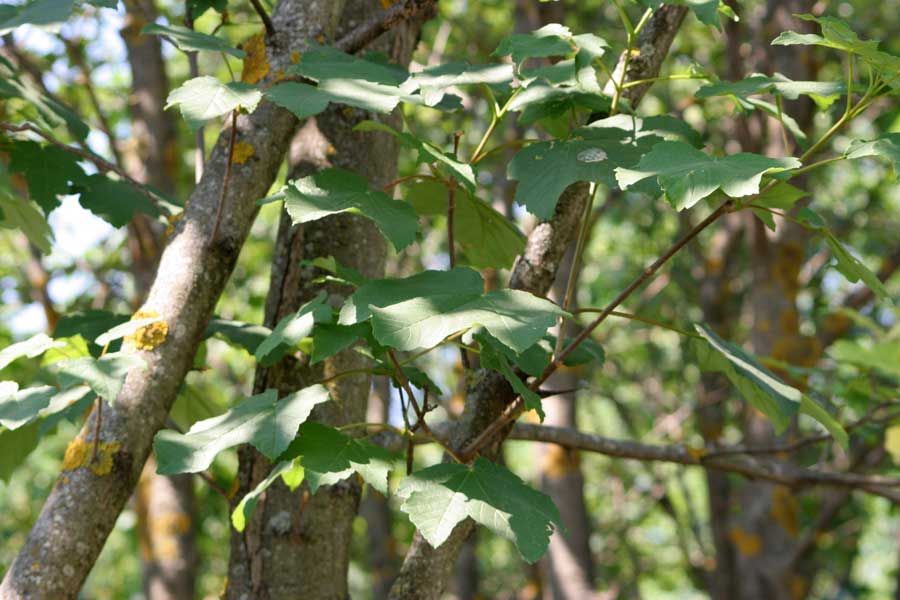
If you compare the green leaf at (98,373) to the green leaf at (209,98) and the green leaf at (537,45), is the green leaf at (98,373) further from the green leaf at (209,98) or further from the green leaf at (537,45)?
the green leaf at (537,45)

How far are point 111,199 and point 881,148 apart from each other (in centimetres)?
153

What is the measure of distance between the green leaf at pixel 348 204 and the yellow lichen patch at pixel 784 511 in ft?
14.0

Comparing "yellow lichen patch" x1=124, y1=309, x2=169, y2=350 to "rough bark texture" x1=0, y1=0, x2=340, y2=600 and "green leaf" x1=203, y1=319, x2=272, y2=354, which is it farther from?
"green leaf" x1=203, y1=319, x2=272, y2=354

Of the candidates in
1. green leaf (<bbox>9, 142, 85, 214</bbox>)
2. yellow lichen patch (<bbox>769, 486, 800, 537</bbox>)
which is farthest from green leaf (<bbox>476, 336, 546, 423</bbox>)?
yellow lichen patch (<bbox>769, 486, 800, 537</bbox>)

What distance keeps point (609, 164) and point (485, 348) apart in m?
0.38

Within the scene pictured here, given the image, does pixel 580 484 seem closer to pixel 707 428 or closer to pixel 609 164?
pixel 707 428

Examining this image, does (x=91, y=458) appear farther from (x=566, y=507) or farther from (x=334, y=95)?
(x=566, y=507)

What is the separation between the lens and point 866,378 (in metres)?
2.83

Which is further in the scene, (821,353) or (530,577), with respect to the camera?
(530,577)

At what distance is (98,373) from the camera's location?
141 centimetres

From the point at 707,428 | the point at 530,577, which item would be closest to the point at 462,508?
the point at 707,428

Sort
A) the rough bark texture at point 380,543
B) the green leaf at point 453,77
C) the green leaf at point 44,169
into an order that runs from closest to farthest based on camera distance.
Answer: the green leaf at point 453,77 < the green leaf at point 44,169 < the rough bark texture at point 380,543

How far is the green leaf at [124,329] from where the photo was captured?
4.88 feet

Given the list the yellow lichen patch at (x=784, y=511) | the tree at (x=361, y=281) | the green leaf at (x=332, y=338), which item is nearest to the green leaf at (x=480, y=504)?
the tree at (x=361, y=281)
